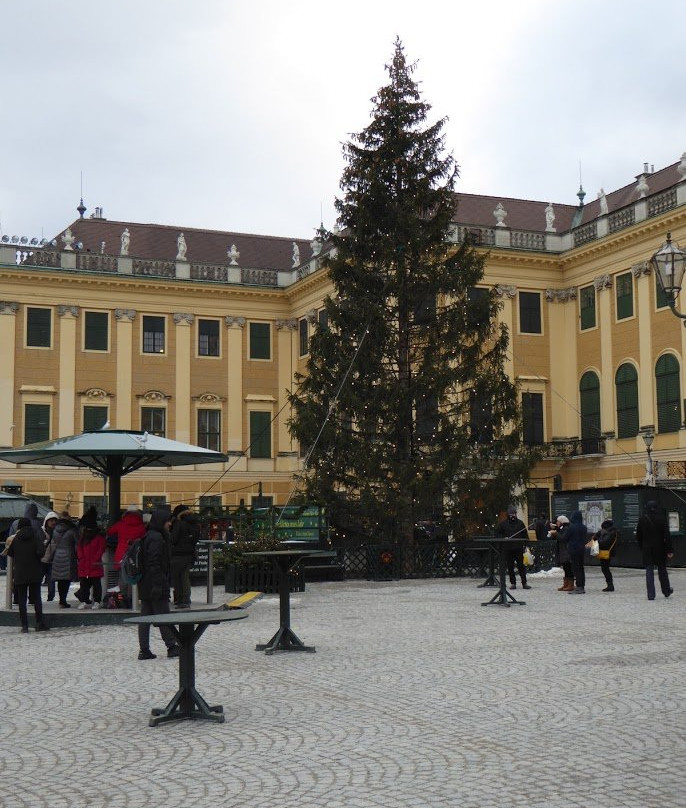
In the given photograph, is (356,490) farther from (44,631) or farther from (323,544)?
(44,631)

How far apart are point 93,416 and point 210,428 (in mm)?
5534

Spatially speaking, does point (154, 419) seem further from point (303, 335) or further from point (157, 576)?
point (157, 576)

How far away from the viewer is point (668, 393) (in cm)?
4334

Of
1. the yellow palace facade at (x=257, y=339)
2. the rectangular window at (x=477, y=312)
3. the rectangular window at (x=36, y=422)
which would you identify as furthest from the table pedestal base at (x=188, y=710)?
the rectangular window at (x=36, y=422)

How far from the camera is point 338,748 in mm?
7676

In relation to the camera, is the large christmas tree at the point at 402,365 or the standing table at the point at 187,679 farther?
the large christmas tree at the point at 402,365

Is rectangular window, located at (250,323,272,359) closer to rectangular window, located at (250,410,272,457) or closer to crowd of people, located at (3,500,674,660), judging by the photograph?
rectangular window, located at (250,410,272,457)

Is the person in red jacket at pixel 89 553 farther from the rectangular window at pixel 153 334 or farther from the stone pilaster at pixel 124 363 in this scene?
the rectangular window at pixel 153 334

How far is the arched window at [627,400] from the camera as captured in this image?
45.4 metres

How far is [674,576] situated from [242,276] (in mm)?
33713

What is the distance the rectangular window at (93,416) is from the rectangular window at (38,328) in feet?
11.4

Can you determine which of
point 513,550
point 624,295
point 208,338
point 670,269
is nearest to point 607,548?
point 513,550

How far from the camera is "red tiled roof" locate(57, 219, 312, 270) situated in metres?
58.1

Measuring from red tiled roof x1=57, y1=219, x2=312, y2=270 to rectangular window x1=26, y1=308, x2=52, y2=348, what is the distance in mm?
4537
